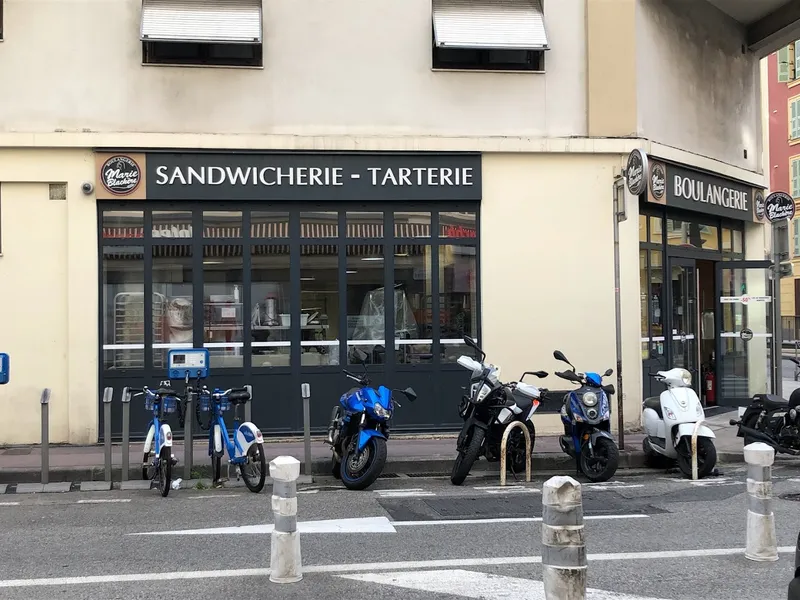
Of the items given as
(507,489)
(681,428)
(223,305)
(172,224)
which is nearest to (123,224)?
(172,224)

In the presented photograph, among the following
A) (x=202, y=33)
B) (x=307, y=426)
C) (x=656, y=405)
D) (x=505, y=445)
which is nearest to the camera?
(x=505, y=445)

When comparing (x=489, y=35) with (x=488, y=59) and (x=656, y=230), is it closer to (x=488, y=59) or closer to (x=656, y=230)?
(x=488, y=59)

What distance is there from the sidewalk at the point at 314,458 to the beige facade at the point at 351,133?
90cm

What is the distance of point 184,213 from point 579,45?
6.29 m

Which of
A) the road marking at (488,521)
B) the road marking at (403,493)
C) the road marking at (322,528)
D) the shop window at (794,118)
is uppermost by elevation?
the shop window at (794,118)

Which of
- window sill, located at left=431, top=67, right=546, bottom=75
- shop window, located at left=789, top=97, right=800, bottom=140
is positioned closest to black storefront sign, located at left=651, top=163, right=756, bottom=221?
window sill, located at left=431, top=67, right=546, bottom=75

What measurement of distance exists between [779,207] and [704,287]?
10.4 ft

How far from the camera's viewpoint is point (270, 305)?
37.6 ft

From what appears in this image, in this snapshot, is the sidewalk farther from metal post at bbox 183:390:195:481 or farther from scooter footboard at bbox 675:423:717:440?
scooter footboard at bbox 675:423:717:440

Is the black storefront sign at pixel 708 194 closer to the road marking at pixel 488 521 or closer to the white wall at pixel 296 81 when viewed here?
the white wall at pixel 296 81

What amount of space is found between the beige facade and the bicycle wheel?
374 centimetres

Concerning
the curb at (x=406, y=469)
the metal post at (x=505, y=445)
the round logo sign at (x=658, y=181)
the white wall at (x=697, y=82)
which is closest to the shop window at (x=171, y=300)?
the curb at (x=406, y=469)

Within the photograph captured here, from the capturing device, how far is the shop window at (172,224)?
1117cm

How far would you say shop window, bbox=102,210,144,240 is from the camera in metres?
11.1
